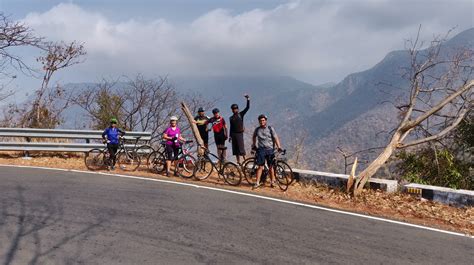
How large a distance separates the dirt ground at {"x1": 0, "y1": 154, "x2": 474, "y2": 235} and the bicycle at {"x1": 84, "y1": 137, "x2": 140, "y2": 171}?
0.83 m

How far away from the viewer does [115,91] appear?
22.0 meters

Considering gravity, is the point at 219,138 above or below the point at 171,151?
above

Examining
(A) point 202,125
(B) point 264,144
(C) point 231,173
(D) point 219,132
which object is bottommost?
(C) point 231,173

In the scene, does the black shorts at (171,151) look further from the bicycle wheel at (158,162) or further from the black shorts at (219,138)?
the black shorts at (219,138)

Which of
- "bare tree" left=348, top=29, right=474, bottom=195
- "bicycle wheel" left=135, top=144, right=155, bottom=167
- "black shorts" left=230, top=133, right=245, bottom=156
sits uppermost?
"bare tree" left=348, top=29, right=474, bottom=195

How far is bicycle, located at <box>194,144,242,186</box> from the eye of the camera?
33.8ft

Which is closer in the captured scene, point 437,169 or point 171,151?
point 171,151

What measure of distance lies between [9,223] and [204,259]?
3.24 metres

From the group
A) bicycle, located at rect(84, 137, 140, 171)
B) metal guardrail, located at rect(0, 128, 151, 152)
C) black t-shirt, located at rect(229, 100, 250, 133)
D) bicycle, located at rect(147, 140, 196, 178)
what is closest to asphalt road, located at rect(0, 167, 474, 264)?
bicycle, located at rect(147, 140, 196, 178)

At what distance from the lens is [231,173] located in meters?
10.4

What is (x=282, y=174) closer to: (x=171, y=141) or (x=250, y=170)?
(x=250, y=170)

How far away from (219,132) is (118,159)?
3331 mm

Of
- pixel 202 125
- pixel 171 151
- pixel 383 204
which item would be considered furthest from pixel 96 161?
pixel 383 204

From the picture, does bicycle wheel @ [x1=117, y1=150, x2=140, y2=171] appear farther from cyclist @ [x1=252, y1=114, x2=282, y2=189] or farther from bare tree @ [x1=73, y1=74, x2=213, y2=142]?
bare tree @ [x1=73, y1=74, x2=213, y2=142]
